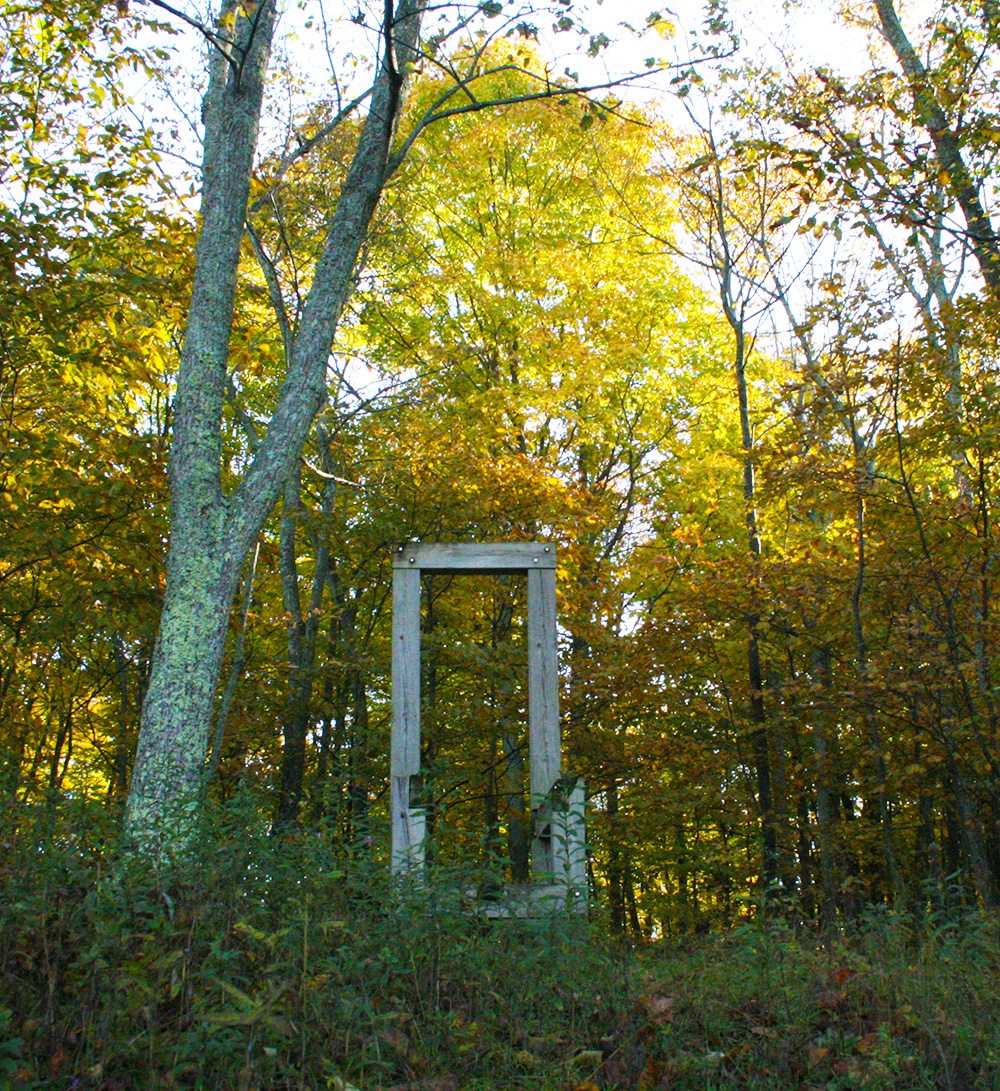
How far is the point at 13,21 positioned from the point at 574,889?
339 inches

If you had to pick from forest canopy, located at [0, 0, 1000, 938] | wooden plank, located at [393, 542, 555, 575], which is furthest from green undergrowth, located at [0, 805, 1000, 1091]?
wooden plank, located at [393, 542, 555, 575]

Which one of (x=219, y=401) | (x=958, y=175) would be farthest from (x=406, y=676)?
(x=958, y=175)

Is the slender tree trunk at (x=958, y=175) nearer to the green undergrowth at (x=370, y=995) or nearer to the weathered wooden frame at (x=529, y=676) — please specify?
the weathered wooden frame at (x=529, y=676)

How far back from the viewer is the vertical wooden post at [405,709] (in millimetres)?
5875

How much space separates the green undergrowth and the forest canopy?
34 cm

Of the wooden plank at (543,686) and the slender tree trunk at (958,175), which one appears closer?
the slender tree trunk at (958,175)

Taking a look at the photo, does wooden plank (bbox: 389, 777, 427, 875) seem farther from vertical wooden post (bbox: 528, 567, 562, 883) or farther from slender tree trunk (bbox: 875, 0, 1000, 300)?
slender tree trunk (bbox: 875, 0, 1000, 300)

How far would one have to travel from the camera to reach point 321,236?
11.3 m

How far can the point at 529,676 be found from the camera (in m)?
6.41

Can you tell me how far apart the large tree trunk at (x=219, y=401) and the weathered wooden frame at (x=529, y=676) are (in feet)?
3.80

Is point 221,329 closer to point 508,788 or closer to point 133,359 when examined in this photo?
point 133,359

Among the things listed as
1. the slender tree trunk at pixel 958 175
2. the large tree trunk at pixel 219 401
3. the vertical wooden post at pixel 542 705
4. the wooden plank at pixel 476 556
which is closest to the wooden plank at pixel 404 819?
the vertical wooden post at pixel 542 705

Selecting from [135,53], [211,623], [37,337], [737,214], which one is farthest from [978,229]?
[37,337]

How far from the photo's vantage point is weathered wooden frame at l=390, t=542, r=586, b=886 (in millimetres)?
5914
